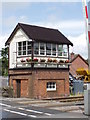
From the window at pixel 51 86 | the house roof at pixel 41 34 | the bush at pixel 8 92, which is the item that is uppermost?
the house roof at pixel 41 34

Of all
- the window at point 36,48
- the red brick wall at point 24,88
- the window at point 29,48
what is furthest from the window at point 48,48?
the red brick wall at point 24,88

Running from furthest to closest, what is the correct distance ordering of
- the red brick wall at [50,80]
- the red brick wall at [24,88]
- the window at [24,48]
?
the window at [24,48], the red brick wall at [24,88], the red brick wall at [50,80]

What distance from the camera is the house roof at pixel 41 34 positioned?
86.7 feet

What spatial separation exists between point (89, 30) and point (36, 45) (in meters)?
19.6

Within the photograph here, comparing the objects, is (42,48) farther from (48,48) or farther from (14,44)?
(14,44)

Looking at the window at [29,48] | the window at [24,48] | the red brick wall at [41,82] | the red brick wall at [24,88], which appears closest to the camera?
the red brick wall at [41,82]

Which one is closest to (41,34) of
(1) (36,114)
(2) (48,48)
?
(2) (48,48)

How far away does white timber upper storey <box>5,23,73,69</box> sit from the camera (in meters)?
25.7

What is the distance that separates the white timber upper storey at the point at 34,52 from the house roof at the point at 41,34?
0.31 metres

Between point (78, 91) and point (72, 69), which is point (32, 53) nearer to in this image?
point (78, 91)

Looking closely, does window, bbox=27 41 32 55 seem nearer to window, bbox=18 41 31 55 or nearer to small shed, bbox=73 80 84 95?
window, bbox=18 41 31 55

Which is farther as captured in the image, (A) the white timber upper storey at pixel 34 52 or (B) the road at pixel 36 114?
(A) the white timber upper storey at pixel 34 52

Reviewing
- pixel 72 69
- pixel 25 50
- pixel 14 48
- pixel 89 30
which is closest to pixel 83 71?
pixel 89 30

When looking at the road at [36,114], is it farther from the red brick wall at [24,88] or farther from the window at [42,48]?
the window at [42,48]
